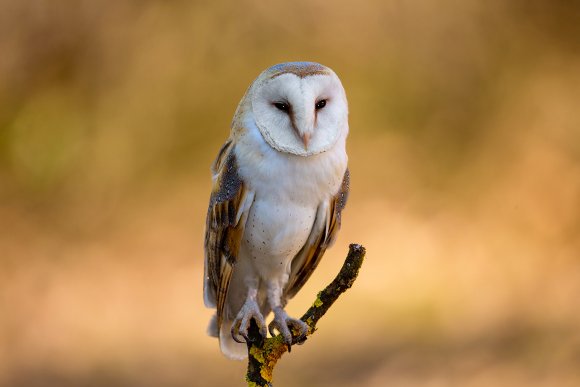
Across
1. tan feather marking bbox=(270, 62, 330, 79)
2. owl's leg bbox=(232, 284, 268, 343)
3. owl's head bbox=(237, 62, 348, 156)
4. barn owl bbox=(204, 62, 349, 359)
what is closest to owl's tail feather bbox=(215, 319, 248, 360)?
barn owl bbox=(204, 62, 349, 359)

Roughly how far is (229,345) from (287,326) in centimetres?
25

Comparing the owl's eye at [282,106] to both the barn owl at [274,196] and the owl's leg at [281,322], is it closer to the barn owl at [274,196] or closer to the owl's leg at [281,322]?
the barn owl at [274,196]

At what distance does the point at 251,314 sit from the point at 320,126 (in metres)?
0.44

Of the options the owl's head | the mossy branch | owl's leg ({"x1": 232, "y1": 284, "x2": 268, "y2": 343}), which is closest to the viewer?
the owl's head

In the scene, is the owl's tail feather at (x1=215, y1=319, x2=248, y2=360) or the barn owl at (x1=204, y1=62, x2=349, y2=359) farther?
the owl's tail feather at (x1=215, y1=319, x2=248, y2=360)

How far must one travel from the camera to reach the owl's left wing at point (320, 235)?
5.83 ft

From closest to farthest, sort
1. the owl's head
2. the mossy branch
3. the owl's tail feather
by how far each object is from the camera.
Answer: the owl's head
the mossy branch
the owl's tail feather

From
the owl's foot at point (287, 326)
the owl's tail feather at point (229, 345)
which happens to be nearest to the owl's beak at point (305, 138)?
the owl's foot at point (287, 326)

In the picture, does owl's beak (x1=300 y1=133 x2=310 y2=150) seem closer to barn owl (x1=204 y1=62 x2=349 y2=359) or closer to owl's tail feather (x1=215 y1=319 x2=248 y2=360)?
barn owl (x1=204 y1=62 x2=349 y2=359)

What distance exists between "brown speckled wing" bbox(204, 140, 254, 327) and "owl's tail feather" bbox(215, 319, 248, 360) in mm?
92

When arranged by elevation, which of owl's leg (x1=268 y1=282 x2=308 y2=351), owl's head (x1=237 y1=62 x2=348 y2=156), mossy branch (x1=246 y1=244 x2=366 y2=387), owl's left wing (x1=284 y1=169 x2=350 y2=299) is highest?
owl's head (x1=237 y1=62 x2=348 y2=156)

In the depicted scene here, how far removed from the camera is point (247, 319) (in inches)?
69.2

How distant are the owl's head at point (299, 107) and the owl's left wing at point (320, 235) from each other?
182mm

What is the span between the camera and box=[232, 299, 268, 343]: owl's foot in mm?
1744
